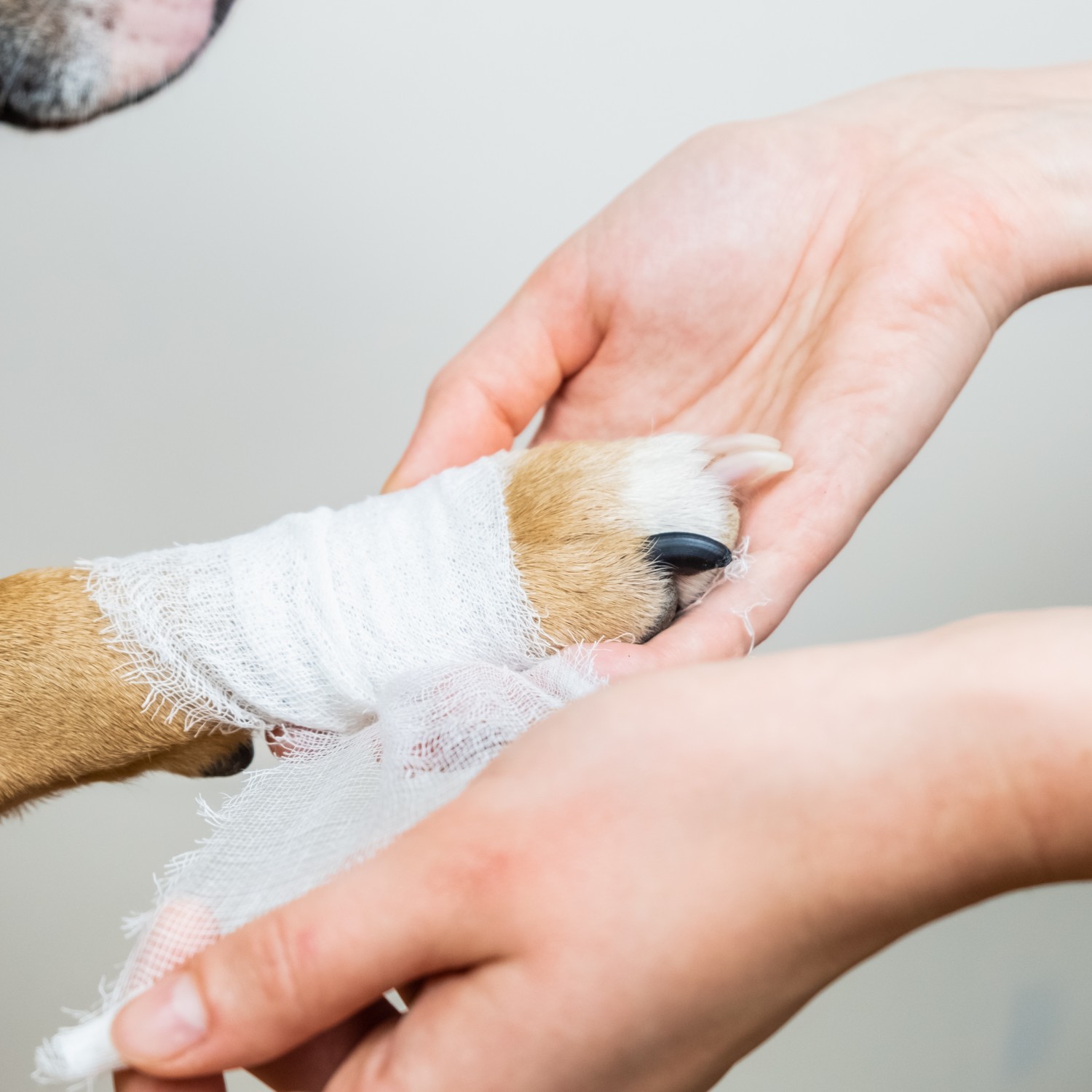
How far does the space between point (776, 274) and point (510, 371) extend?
0.88 feet

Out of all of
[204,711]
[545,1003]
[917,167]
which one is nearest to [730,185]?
[917,167]

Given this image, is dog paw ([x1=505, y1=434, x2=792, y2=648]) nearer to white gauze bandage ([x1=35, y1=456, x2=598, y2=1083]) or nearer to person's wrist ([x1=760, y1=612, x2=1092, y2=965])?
white gauze bandage ([x1=35, y1=456, x2=598, y2=1083])

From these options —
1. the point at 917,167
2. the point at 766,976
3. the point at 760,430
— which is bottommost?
the point at 766,976

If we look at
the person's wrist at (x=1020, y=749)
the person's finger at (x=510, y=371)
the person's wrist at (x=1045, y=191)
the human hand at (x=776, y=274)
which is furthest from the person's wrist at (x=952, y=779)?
the person's wrist at (x=1045, y=191)

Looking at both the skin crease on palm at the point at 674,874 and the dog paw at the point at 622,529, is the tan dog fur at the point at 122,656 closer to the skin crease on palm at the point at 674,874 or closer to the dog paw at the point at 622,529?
the dog paw at the point at 622,529

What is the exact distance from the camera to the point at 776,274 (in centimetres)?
93

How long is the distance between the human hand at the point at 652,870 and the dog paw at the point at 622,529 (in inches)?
9.1

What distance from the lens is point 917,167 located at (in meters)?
0.94

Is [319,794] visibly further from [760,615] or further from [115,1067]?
[760,615]

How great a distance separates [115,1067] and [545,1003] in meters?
0.19

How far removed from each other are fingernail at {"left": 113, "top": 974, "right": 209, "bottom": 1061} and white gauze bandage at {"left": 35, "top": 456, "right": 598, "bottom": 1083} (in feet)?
0.27

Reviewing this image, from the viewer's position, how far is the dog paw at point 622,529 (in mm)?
636

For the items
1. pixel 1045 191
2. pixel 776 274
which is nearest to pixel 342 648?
pixel 776 274

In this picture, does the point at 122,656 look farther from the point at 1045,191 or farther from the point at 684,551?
the point at 1045,191
